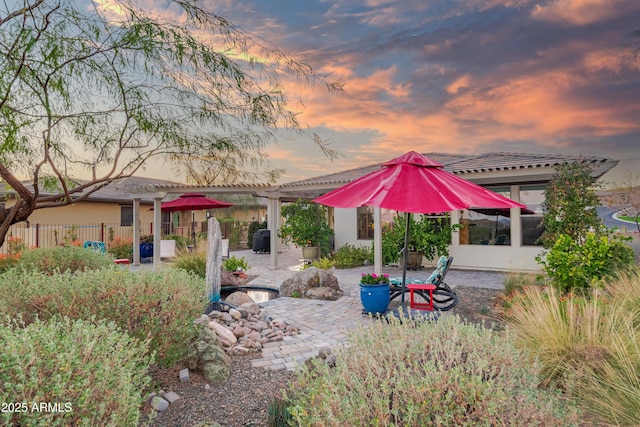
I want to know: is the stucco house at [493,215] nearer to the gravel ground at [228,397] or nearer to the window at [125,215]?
the gravel ground at [228,397]

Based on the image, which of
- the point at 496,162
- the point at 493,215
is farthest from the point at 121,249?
the point at 496,162

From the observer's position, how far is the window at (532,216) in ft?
33.3

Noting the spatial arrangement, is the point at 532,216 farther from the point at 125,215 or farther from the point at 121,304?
the point at 125,215

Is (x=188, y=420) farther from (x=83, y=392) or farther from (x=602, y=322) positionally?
(x=602, y=322)

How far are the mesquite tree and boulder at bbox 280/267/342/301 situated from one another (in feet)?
12.2

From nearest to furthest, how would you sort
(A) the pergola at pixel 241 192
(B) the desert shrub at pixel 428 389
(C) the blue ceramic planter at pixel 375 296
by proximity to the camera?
1. (B) the desert shrub at pixel 428 389
2. (C) the blue ceramic planter at pixel 375 296
3. (A) the pergola at pixel 241 192

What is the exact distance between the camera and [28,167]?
4844 mm

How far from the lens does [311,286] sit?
786cm

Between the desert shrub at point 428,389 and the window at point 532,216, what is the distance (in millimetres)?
9185

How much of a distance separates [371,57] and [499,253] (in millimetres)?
7152

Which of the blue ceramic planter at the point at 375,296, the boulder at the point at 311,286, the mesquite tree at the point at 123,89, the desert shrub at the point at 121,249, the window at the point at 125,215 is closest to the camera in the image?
the mesquite tree at the point at 123,89

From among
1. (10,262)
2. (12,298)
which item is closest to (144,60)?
(12,298)

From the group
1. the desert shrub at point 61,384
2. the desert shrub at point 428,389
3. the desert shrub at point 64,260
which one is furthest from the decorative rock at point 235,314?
the desert shrub at point 61,384

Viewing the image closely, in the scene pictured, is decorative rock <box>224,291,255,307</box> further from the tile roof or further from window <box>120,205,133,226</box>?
window <box>120,205,133,226</box>
